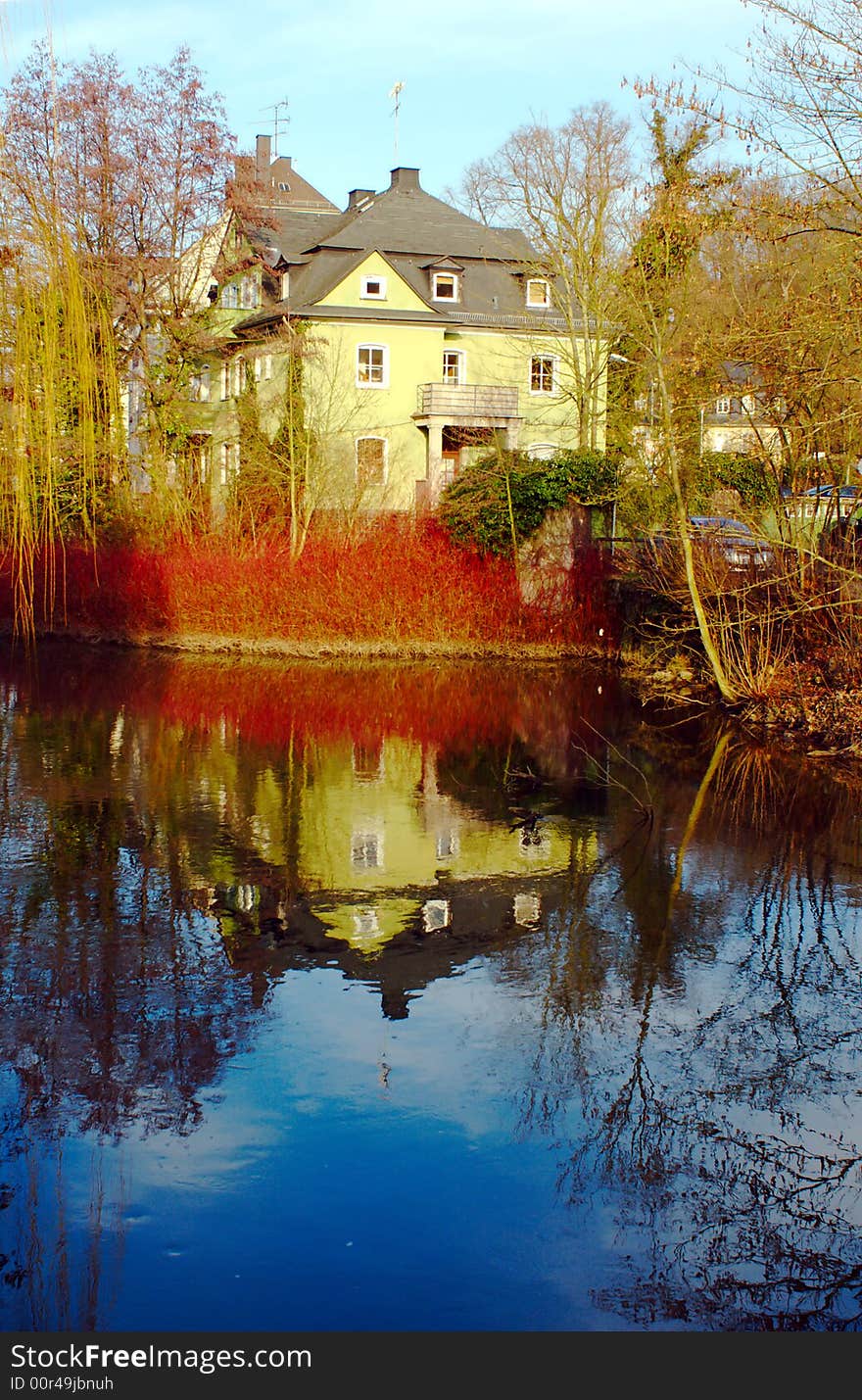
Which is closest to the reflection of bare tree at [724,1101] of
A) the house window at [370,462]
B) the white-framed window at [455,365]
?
the house window at [370,462]

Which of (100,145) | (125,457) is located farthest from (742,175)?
(100,145)

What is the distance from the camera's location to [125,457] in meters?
15.2

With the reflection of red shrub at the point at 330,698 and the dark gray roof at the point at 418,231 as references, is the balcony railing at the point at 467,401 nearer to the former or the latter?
the dark gray roof at the point at 418,231

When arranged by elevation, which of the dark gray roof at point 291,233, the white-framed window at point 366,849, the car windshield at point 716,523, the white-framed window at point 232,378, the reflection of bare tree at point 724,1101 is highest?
the dark gray roof at point 291,233

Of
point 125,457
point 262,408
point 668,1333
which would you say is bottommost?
point 668,1333

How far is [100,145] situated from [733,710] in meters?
23.9

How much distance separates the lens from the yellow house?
45281mm

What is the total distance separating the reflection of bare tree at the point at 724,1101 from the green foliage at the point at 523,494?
19.9 metres

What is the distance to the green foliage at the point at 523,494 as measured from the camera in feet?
97.7

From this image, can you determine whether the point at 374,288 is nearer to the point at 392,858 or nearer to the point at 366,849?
the point at 366,849

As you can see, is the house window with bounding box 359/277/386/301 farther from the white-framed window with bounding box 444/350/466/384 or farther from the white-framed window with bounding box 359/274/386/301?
the white-framed window with bounding box 444/350/466/384

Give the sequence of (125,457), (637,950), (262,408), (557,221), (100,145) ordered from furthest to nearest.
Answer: (557,221) → (262,408) → (100,145) → (125,457) → (637,950)

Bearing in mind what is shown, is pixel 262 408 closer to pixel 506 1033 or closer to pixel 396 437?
pixel 396 437

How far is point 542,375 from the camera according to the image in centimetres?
5044
